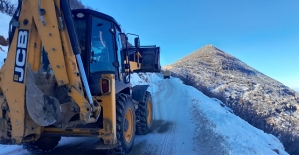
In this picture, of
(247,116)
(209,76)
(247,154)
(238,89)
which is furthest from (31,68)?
(209,76)

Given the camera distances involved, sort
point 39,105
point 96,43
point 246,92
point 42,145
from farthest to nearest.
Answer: point 246,92, point 42,145, point 96,43, point 39,105

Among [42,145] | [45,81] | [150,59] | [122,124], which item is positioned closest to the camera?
[45,81]

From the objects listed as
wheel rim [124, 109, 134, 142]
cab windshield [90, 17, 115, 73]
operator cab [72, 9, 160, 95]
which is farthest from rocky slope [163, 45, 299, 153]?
cab windshield [90, 17, 115, 73]

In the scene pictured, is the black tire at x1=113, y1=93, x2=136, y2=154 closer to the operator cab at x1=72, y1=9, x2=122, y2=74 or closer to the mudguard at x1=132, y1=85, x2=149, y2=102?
the operator cab at x1=72, y1=9, x2=122, y2=74

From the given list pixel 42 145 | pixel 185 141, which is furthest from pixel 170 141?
pixel 42 145

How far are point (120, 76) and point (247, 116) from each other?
40.4 ft

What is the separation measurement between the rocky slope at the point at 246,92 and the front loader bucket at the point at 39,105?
40.2 feet

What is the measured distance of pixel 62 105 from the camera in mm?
3506

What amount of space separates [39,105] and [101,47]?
1678 millimetres

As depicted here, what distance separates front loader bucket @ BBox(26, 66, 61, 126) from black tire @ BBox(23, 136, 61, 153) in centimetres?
151

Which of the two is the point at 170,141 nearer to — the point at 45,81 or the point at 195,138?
the point at 195,138

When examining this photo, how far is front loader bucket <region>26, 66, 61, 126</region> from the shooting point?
3.36 m

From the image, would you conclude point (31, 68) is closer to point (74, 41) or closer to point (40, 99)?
point (40, 99)

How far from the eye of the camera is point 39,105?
11.0 ft
